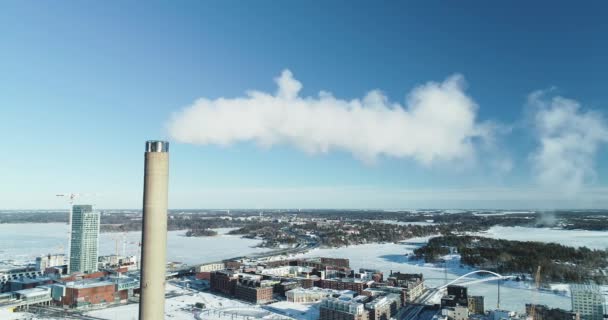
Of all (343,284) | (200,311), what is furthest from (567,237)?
(200,311)

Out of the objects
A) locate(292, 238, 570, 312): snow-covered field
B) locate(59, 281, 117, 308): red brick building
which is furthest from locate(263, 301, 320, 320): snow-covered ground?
locate(59, 281, 117, 308): red brick building

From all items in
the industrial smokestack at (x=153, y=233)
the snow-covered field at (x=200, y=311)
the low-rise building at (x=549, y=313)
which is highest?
the industrial smokestack at (x=153, y=233)

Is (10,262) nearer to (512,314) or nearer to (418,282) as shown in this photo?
(418,282)

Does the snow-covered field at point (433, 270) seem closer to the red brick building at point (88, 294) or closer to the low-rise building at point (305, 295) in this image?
the low-rise building at point (305, 295)

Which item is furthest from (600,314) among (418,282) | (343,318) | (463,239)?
(463,239)

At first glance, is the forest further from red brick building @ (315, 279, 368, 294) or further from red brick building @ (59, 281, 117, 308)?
red brick building @ (59, 281, 117, 308)

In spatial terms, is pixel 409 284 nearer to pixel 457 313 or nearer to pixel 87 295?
pixel 457 313

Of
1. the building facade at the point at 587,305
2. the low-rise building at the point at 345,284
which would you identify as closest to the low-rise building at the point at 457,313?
the building facade at the point at 587,305
